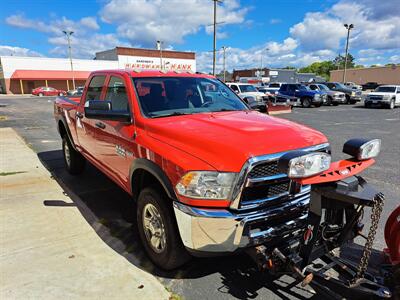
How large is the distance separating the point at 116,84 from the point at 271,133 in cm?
225

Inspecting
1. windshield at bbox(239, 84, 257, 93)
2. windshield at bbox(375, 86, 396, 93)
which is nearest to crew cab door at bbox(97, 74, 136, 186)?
windshield at bbox(239, 84, 257, 93)

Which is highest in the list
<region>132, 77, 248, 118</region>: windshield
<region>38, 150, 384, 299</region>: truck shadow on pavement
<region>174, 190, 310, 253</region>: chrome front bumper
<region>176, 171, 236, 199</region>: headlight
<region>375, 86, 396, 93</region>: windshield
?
<region>132, 77, 248, 118</region>: windshield

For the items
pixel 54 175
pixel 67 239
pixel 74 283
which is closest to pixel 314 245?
pixel 74 283

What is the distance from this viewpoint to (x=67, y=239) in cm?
366

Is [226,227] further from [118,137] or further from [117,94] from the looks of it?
[117,94]

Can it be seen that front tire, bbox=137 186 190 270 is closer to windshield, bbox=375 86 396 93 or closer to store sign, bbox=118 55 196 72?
windshield, bbox=375 86 396 93

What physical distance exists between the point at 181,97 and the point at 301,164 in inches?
84.4

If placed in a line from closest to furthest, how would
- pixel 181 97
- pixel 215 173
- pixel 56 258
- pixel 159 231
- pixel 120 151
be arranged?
1. pixel 215 173
2. pixel 159 231
3. pixel 56 258
4. pixel 120 151
5. pixel 181 97

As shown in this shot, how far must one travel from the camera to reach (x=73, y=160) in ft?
19.6

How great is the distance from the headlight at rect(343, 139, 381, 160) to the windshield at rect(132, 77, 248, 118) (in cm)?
176

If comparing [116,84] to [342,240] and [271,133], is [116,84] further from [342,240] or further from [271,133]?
[342,240]

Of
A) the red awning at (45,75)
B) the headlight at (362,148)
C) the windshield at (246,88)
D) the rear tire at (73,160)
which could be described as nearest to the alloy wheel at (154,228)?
the headlight at (362,148)

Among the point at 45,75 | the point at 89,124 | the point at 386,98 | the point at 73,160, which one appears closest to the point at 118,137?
the point at 89,124

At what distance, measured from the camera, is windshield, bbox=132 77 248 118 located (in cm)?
356
